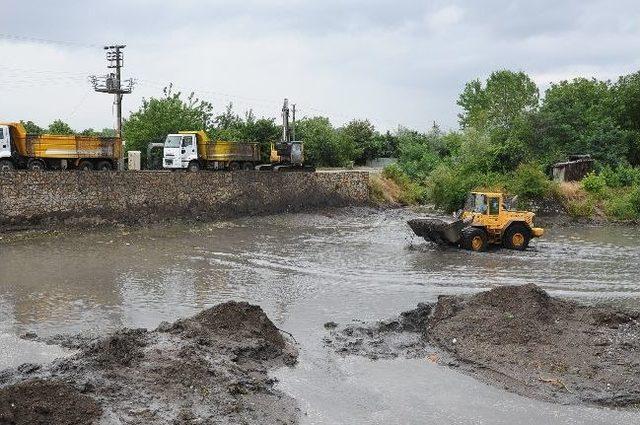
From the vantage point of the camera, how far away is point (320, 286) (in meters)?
16.5

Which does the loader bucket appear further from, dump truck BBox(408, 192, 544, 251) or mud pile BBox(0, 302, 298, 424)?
mud pile BBox(0, 302, 298, 424)

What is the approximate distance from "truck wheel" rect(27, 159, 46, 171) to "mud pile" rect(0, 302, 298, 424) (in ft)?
59.6

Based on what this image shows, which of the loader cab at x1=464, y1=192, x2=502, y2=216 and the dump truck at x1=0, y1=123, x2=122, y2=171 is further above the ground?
the dump truck at x1=0, y1=123, x2=122, y2=171

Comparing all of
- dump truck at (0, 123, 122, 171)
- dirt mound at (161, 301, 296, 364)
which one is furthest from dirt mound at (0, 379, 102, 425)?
dump truck at (0, 123, 122, 171)

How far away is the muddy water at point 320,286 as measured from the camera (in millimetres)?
9000

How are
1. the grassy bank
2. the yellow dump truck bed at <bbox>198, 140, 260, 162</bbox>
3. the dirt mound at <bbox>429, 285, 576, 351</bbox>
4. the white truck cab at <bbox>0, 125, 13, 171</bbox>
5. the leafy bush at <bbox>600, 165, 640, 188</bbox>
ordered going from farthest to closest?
1. the leafy bush at <bbox>600, 165, 640, 188</bbox>
2. the yellow dump truck bed at <bbox>198, 140, 260, 162</bbox>
3. the grassy bank
4. the white truck cab at <bbox>0, 125, 13, 171</bbox>
5. the dirt mound at <bbox>429, 285, 576, 351</bbox>

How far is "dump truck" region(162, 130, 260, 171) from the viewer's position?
1300 inches

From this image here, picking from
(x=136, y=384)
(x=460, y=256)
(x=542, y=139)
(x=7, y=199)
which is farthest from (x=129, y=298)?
(x=542, y=139)

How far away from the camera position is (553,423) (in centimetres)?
828

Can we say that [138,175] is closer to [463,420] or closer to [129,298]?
[129,298]

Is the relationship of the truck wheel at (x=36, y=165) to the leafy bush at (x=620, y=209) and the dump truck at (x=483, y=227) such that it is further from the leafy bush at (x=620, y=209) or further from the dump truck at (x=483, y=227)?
the leafy bush at (x=620, y=209)

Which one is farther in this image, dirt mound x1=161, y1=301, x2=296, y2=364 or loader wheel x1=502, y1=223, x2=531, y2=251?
loader wheel x1=502, y1=223, x2=531, y2=251

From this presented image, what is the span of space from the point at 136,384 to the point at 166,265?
11.0m

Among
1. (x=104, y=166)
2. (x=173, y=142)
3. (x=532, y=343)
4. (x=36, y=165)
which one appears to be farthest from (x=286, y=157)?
(x=532, y=343)
